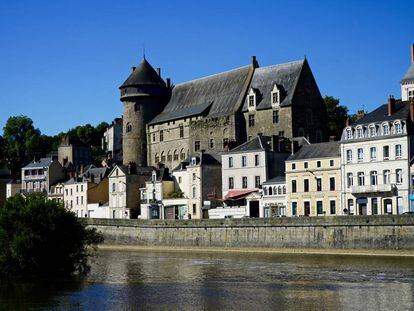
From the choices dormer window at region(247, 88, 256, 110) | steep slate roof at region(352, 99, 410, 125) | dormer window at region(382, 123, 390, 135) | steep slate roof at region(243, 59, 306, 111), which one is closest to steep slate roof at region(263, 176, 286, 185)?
steep slate roof at region(352, 99, 410, 125)

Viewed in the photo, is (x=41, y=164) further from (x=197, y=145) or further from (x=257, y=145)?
(x=257, y=145)

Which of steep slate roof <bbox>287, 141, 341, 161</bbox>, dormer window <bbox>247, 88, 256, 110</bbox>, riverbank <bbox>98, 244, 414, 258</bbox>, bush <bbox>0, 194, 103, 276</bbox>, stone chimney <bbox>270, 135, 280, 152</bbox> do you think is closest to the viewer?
bush <bbox>0, 194, 103, 276</bbox>

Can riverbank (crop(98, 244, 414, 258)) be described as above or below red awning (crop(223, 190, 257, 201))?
below

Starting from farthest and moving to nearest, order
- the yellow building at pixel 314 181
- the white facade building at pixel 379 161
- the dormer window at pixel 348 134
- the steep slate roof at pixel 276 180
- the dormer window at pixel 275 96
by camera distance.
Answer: the dormer window at pixel 275 96 < the steep slate roof at pixel 276 180 < the yellow building at pixel 314 181 < the dormer window at pixel 348 134 < the white facade building at pixel 379 161

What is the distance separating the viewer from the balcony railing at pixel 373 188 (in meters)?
54.2

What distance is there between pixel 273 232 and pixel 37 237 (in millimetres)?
21245

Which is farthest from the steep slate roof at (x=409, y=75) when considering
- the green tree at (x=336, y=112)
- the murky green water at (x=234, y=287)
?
the murky green water at (x=234, y=287)

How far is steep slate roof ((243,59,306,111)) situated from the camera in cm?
7275

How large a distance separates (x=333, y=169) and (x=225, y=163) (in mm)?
11697

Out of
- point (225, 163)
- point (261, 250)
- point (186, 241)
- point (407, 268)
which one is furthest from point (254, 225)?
point (407, 268)

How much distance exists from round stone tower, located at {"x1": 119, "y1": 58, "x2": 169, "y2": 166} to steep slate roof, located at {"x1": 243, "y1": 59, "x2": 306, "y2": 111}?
556 inches

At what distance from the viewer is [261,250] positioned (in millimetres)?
54688

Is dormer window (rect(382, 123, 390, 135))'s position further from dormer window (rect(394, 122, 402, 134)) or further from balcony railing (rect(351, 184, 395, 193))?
balcony railing (rect(351, 184, 395, 193))

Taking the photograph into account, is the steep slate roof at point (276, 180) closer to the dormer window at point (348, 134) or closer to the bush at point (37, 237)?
the dormer window at point (348, 134)
